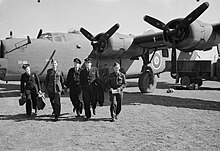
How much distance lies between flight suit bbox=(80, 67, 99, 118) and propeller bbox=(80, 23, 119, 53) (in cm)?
557

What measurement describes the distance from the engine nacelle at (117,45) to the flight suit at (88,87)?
5.54 m

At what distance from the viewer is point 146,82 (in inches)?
573

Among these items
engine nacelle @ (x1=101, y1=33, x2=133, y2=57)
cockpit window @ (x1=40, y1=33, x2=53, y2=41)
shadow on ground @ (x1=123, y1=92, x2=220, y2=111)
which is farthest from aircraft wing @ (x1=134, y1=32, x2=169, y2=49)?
cockpit window @ (x1=40, y1=33, x2=53, y2=41)

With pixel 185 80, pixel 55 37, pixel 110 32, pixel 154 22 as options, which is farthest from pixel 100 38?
pixel 185 80

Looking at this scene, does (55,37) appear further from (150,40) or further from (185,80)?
(185,80)

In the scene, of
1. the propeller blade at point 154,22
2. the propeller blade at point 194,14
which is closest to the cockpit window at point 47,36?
the propeller blade at point 154,22

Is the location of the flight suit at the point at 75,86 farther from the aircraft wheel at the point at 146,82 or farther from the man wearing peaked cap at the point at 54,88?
the aircraft wheel at the point at 146,82

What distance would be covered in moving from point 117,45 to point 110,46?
453 millimetres

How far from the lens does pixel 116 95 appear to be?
24.7ft

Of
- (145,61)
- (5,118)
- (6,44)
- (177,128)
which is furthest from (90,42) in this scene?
(177,128)

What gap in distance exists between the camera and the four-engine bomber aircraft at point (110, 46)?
34.0 feet

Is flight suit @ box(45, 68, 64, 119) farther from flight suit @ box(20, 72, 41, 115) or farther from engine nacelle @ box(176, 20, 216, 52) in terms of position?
engine nacelle @ box(176, 20, 216, 52)

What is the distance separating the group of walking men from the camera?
7.57 meters

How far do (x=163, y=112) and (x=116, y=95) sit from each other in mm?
2109
